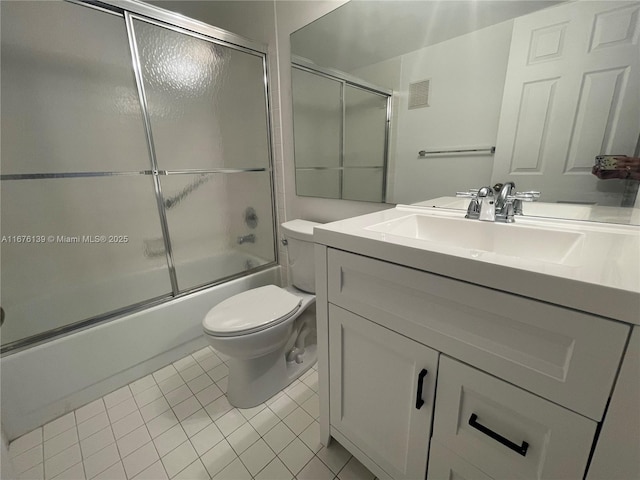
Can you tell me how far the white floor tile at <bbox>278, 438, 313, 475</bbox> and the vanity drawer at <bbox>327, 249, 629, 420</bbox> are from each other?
2.30 ft

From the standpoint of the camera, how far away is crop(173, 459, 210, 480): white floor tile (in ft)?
3.08

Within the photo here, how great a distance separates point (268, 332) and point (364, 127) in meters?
1.04

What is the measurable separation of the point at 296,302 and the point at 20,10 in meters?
1.75

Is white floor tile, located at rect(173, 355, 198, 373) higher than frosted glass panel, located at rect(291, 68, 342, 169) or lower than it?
Result: lower

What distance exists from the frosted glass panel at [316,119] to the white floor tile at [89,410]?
148 centimetres

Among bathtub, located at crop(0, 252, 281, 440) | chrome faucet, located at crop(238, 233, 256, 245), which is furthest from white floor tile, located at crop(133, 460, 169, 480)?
chrome faucet, located at crop(238, 233, 256, 245)

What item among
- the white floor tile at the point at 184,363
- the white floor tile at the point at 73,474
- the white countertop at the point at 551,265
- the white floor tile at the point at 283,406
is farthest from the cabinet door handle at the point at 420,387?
the white floor tile at the point at 184,363

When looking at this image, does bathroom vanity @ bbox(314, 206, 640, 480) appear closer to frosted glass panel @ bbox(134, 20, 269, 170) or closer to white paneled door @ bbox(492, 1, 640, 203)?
white paneled door @ bbox(492, 1, 640, 203)

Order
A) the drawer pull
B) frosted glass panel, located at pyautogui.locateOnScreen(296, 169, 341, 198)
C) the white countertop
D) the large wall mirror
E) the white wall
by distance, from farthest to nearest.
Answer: frosted glass panel, located at pyautogui.locateOnScreen(296, 169, 341, 198)
the white wall
the large wall mirror
the drawer pull
the white countertop

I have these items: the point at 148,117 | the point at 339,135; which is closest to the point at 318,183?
the point at 339,135

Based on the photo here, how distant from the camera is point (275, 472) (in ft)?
3.13

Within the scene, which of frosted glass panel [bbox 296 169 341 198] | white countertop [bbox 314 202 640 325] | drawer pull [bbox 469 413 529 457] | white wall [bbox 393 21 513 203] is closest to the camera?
white countertop [bbox 314 202 640 325]

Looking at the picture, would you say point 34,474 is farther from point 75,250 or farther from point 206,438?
point 75,250

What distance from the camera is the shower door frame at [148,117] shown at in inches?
45.7
